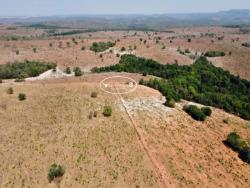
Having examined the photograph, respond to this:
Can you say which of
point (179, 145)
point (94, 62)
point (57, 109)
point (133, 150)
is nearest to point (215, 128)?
point (179, 145)

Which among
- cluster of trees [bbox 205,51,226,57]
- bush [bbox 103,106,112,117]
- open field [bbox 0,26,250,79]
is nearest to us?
bush [bbox 103,106,112,117]

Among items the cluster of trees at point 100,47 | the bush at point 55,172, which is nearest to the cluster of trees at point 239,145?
the bush at point 55,172

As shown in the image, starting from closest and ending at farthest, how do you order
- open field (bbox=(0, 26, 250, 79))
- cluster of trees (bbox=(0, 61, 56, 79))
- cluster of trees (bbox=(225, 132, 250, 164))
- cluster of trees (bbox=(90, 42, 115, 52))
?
cluster of trees (bbox=(225, 132, 250, 164)) < cluster of trees (bbox=(0, 61, 56, 79)) < open field (bbox=(0, 26, 250, 79)) < cluster of trees (bbox=(90, 42, 115, 52))

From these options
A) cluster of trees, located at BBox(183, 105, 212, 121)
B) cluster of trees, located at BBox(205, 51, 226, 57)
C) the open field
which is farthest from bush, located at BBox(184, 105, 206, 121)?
cluster of trees, located at BBox(205, 51, 226, 57)

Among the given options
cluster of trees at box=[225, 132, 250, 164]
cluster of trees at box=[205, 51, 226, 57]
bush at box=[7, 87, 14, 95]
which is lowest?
cluster of trees at box=[205, 51, 226, 57]

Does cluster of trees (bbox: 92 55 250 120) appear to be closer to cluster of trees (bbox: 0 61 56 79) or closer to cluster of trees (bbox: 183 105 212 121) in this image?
cluster of trees (bbox: 183 105 212 121)

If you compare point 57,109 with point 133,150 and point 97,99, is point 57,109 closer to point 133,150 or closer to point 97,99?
point 97,99

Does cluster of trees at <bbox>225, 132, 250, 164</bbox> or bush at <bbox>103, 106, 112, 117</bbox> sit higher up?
bush at <bbox>103, 106, 112, 117</bbox>

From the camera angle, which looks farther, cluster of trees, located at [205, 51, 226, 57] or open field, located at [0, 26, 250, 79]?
cluster of trees, located at [205, 51, 226, 57]
